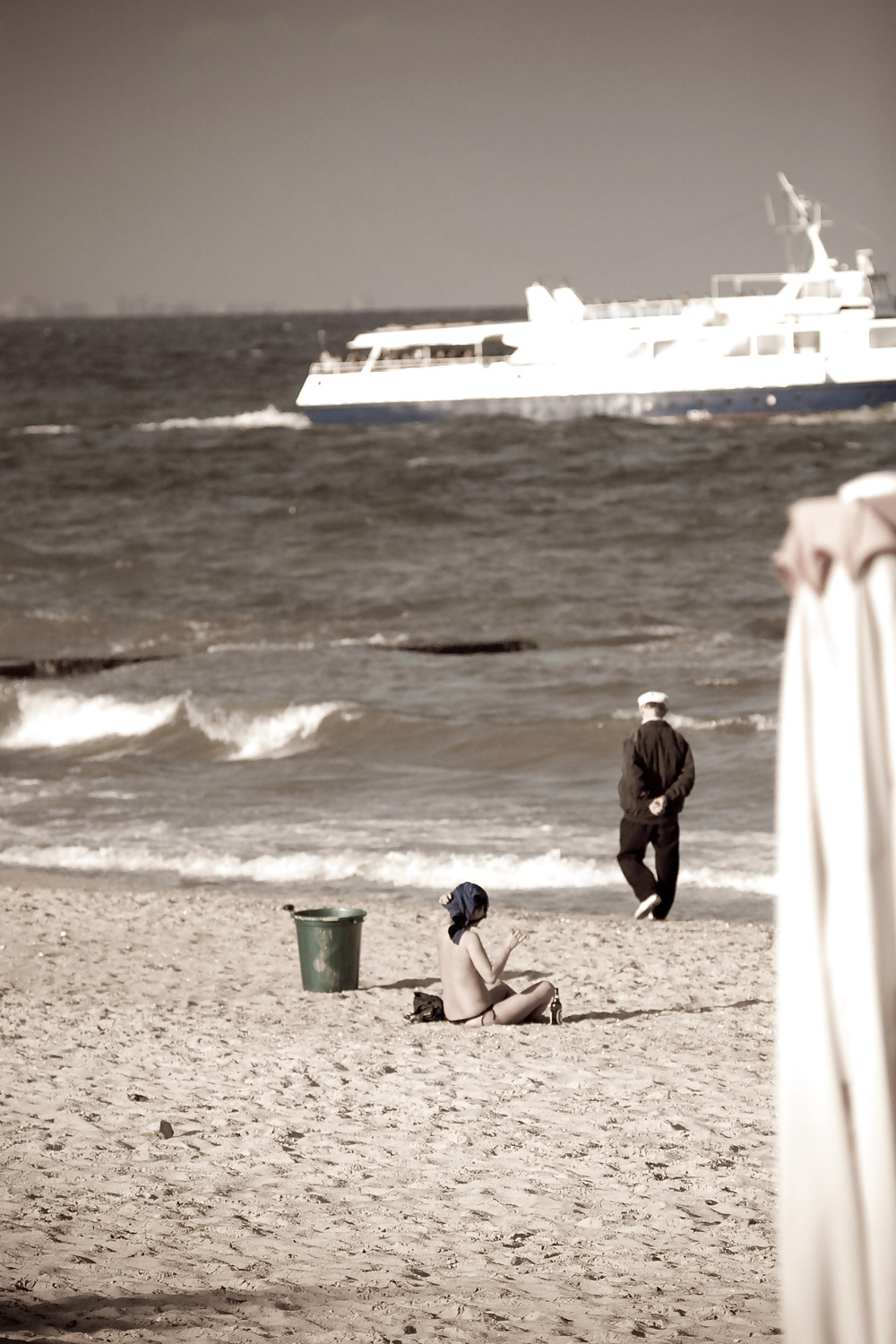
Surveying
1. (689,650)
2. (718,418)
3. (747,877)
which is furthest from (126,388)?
(747,877)

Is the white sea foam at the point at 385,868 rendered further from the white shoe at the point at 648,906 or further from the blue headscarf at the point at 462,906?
the blue headscarf at the point at 462,906

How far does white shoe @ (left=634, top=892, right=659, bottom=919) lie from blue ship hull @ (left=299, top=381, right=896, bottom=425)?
44.5 metres

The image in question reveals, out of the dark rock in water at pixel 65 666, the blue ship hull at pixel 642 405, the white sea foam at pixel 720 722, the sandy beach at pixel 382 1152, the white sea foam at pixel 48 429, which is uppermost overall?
the white sea foam at pixel 48 429

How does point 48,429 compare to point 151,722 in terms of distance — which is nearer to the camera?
point 151,722

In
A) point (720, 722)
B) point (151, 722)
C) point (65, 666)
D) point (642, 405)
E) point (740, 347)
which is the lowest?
point (720, 722)

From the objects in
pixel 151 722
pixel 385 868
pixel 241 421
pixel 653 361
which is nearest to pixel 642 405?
pixel 653 361

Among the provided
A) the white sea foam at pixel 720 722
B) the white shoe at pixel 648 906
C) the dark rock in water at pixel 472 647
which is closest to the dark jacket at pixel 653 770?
the white shoe at pixel 648 906

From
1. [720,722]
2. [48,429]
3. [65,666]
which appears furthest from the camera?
[48,429]

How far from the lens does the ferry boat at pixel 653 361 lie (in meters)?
51.9

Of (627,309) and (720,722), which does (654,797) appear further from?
(627,309)

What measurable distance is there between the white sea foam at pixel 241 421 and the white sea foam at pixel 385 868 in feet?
163

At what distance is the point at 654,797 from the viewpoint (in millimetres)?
9508

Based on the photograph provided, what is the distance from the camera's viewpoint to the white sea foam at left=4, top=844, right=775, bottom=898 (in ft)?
36.8

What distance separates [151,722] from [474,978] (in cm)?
1074
